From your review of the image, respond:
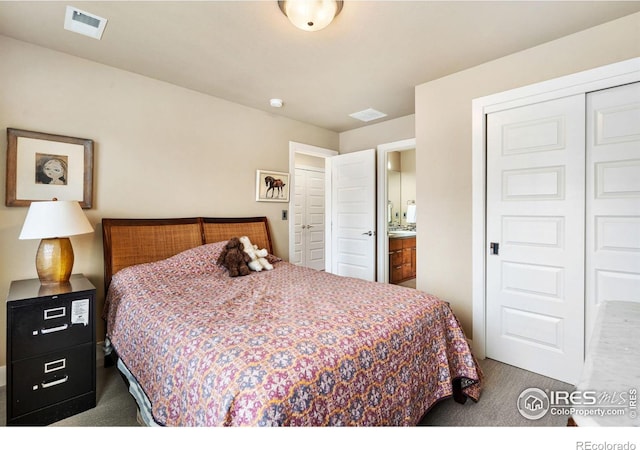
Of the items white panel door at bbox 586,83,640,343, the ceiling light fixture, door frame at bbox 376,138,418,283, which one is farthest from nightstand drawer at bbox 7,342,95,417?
white panel door at bbox 586,83,640,343

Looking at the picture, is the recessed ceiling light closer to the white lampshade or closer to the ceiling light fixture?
the ceiling light fixture

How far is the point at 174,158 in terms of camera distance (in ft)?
9.55

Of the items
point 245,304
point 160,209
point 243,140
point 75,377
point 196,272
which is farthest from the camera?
point 243,140

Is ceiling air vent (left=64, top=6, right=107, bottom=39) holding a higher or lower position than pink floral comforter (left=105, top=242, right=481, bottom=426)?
higher

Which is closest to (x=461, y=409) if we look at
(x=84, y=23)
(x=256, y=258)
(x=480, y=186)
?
(x=480, y=186)

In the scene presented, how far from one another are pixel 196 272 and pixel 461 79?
9.47 feet

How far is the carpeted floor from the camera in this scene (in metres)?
1.72

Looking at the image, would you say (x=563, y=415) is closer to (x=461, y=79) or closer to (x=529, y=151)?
(x=529, y=151)

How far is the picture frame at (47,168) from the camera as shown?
212cm

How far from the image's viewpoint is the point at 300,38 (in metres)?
2.12

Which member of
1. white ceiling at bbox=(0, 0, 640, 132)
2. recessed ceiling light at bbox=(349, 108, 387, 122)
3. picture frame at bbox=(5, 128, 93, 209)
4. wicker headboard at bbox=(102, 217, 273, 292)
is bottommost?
wicker headboard at bbox=(102, 217, 273, 292)

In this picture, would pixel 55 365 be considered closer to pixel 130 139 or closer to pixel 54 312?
pixel 54 312

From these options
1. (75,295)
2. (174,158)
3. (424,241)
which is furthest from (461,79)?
(75,295)

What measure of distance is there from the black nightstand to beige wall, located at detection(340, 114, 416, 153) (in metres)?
3.61
